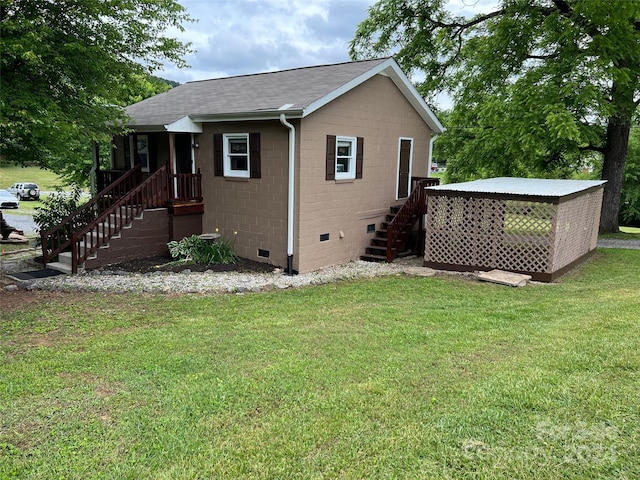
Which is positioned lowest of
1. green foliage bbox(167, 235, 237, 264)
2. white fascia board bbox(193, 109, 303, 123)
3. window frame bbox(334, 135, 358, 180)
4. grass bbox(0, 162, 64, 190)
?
green foliage bbox(167, 235, 237, 264)

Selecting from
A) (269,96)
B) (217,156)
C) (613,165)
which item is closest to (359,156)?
(269,96)

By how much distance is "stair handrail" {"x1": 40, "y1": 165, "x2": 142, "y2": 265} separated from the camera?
1002 cm

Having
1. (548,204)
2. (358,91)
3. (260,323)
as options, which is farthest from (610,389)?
(358,91)

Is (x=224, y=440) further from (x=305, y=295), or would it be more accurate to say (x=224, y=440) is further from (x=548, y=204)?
(x=548, y=204)

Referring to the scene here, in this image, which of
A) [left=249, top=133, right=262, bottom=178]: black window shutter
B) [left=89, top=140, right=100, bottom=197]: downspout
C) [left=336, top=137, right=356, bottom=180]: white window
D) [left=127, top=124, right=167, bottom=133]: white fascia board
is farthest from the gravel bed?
[left=89, top=140, right=100, bottom=197]: downspout

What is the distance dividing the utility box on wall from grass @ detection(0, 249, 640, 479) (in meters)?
3.29

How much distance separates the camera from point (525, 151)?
1433 cm

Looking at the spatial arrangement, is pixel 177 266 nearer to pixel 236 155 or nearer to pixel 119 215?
pixel 119 215

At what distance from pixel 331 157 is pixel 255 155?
5.67 ft

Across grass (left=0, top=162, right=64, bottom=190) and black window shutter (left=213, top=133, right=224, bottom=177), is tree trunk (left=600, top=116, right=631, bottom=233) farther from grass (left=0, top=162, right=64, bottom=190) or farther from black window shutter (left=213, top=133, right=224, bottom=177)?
grass (left=0, top=162, right=64, bottom=190)

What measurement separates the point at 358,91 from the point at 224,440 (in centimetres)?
948

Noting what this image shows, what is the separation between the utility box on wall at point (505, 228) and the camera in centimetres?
965

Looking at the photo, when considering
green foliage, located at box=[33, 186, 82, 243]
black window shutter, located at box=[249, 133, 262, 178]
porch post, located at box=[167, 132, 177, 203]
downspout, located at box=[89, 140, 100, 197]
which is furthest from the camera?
downspout, located at box=[89, 140, 100, 197]

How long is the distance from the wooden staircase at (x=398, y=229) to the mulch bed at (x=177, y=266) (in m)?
3.03
